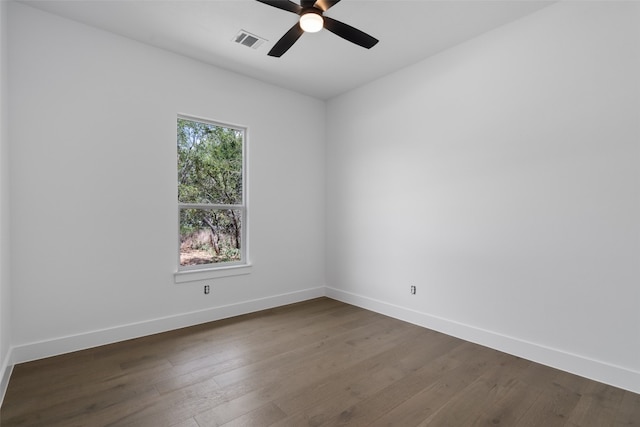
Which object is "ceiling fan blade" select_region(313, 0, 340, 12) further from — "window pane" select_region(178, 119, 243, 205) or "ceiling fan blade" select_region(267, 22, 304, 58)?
"window pane" select_region(178, 119, 243, 205)

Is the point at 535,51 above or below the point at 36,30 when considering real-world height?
below

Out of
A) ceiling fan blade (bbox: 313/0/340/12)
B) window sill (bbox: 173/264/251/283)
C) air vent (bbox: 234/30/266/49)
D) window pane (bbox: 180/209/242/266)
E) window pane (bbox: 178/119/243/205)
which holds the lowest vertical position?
window sill (bbox: 173/264/251/283)

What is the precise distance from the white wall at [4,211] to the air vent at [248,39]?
1.82 meters

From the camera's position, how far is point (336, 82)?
4.29 meters

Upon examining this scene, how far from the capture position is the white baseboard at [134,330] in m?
2.74

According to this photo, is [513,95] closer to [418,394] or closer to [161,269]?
[418,394]

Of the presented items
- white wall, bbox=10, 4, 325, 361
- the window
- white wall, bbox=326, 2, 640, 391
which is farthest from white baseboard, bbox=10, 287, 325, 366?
white wall, bbox=326, 2, 640, 391

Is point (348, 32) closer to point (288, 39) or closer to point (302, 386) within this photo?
point (288, 39)

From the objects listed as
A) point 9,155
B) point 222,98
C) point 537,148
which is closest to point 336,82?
point 222,98

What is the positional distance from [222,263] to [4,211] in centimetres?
205

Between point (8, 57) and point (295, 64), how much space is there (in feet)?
8.54

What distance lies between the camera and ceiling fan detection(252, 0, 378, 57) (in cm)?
228

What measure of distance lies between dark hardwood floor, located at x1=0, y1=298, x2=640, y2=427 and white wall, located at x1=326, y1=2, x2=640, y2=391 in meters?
0.41

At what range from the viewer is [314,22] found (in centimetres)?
241
